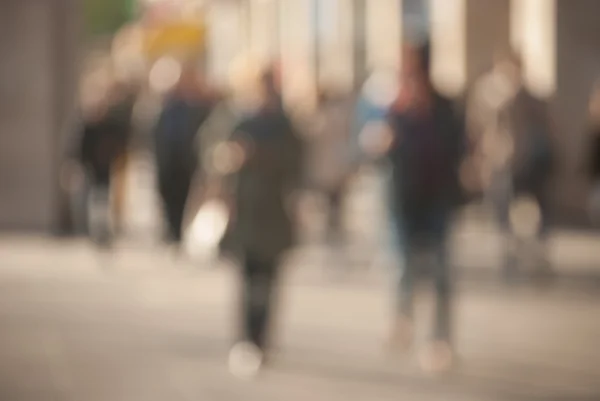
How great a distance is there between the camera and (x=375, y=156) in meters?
6.26

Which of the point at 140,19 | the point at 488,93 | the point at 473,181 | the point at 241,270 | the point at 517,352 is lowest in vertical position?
the point at 517,352

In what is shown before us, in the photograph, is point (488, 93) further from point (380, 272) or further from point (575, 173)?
point (575, 173)

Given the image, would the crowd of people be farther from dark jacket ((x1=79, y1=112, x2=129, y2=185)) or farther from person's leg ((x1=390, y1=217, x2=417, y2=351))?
dark jacket ((x1=79, y1=112, x2=129, y2=185))

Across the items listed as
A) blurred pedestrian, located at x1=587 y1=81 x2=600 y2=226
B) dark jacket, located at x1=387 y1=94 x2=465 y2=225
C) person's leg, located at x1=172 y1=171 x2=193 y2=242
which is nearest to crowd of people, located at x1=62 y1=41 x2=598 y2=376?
dark jacket, located at x1=387 y1=94 x2=465 y2=225

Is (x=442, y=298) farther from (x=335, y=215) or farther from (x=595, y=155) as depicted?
(x=335, y=215)

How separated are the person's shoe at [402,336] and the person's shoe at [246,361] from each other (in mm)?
922

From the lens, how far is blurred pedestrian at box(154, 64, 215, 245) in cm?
1080

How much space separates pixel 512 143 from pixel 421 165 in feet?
11.5

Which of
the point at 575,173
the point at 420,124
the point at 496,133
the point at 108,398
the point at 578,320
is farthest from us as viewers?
the point at 575,173

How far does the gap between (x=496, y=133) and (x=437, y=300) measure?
329cm

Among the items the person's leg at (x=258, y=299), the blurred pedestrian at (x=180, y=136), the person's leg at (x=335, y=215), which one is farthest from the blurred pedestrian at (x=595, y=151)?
the blurred pedestrian at (x=180, y=136)

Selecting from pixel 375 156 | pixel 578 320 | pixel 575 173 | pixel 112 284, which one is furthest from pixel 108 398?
pixel 575 173

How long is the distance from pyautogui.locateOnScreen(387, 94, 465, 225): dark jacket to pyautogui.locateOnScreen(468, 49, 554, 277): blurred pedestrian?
2733mm

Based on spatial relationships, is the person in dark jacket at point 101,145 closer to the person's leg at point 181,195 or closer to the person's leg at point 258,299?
the person's leg at point 181,195
